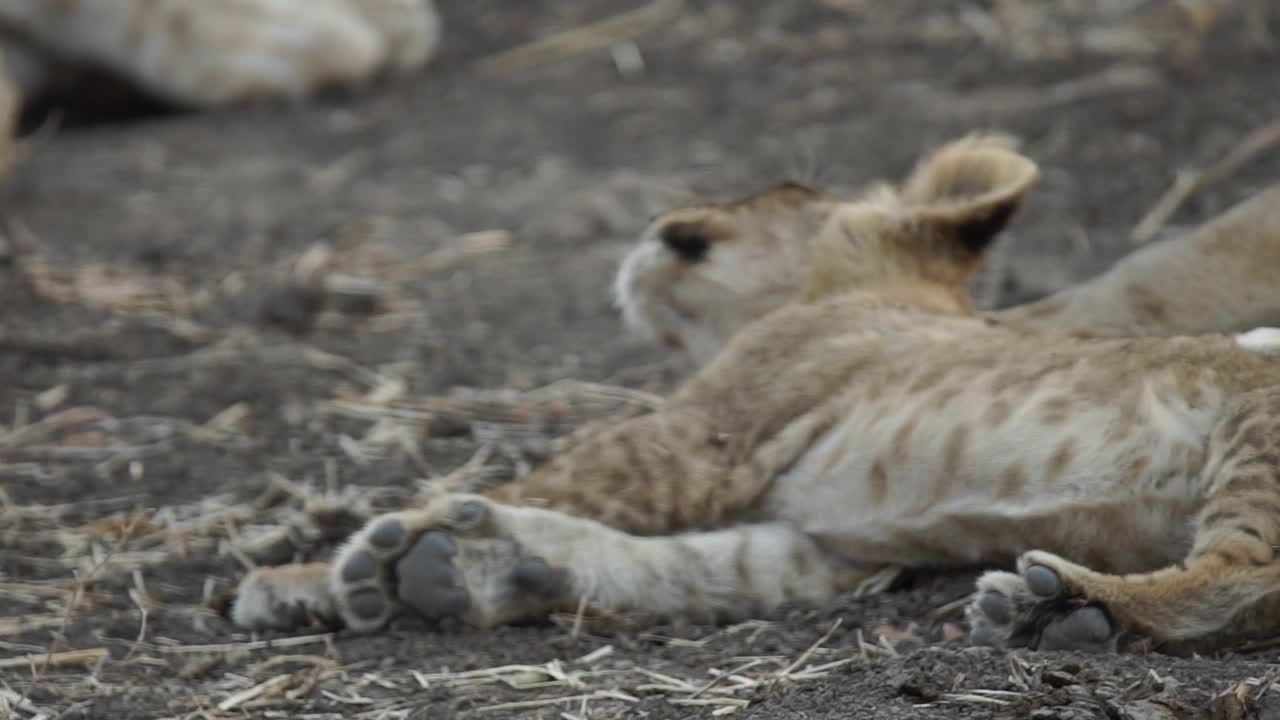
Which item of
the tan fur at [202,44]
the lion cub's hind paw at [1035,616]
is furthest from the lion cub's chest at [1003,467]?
the tan fur at [202,44]

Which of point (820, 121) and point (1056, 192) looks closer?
point (1056, 192)

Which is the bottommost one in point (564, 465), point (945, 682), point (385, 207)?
point (945, 682)

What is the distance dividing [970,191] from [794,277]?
357 mm

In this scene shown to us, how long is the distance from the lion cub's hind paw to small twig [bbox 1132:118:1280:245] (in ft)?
9.12

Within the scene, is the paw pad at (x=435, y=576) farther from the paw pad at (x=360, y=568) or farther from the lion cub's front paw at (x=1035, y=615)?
the lion cub's front paw at (x=1035, y=615)

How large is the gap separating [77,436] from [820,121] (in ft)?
10.7

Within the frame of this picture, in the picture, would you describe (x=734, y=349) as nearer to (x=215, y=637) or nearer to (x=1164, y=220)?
(x=215, y=637)

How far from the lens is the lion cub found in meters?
4.21

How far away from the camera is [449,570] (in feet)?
10.9

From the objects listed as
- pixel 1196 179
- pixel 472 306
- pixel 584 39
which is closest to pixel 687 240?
pixel 472 306

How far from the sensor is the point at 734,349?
12.6 feet

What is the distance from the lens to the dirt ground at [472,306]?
10.2 feet

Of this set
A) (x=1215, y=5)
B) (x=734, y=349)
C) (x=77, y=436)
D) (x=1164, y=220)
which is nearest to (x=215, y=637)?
(x=734, y=349)

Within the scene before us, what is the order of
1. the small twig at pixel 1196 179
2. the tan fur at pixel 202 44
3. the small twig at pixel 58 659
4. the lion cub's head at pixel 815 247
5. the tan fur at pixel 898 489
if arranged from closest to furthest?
the tan fur at pixel 898 489, the small twig at pixel 58 659, the lion cub's head at pixel 815 247, the small twig at pixel 1196 179, the tan fur at pixel 202 44
